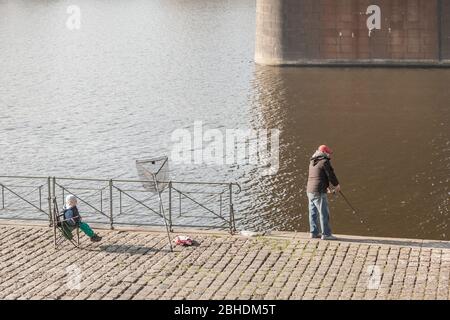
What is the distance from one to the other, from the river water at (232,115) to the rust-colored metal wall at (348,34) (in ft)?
3.91

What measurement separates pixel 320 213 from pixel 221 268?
8.36 feet

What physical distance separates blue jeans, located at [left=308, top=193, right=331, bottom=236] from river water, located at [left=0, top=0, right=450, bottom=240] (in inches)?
213

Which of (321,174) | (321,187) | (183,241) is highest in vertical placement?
(321,174)

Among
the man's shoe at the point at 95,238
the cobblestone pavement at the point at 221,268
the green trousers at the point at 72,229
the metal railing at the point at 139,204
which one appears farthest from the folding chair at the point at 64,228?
the metal railing at the point at 139,204

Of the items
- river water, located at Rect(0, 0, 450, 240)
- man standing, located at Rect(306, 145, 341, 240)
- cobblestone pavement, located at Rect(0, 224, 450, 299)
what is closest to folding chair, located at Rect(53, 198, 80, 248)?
cobblestone pavement, located at Rect(0, 224, 450, 299)

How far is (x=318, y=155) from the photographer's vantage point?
19.7 m

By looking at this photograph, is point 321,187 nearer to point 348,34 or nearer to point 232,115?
point 232,115

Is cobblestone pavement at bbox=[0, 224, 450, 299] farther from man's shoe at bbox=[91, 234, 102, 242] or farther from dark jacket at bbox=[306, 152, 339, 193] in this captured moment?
dark jacket at bbox=[306, 152, 339, 193]

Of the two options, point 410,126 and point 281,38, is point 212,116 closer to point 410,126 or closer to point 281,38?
point 410,126

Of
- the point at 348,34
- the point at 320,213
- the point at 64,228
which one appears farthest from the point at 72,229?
the point at 348,34

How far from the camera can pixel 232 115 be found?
41594mm

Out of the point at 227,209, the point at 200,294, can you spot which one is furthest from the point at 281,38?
the point at 200,294

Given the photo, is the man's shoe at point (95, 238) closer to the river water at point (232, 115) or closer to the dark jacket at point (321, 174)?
the dark jacket at point (321, 174)

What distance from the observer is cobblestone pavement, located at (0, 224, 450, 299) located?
55.0 feet
